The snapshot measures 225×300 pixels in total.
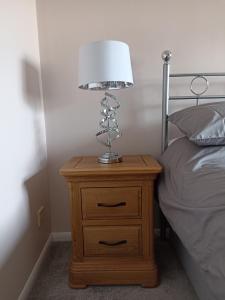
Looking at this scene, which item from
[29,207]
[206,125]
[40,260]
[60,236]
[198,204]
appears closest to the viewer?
[198,204]

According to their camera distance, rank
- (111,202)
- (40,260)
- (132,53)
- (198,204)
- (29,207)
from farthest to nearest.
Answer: (132,53) → (40,260) → (29,207) → (111,202) → (198,204)

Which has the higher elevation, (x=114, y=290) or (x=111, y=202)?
(x=111, y=202)

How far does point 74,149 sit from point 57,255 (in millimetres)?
705

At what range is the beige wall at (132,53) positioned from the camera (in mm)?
1597

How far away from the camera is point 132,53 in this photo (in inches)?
64.4

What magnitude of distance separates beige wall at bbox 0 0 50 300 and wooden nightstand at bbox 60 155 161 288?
248 mm

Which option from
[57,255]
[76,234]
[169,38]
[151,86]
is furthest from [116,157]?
[169,38]

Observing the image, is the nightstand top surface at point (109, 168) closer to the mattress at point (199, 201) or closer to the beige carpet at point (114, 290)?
the mattress at point (199, 201)

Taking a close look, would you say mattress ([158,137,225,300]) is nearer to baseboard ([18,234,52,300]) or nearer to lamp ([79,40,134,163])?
lamp ([79,40,134,163])

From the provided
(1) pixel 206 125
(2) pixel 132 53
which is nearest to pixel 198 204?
(1) pixel 206 125

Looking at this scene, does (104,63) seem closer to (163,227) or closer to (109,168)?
(109,168)

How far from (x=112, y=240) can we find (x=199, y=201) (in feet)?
1.88

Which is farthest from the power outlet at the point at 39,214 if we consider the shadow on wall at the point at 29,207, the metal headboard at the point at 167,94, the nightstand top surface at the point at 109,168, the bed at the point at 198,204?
the metal headboard at the point at 167,94

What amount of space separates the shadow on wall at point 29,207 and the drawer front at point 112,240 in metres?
0.31
